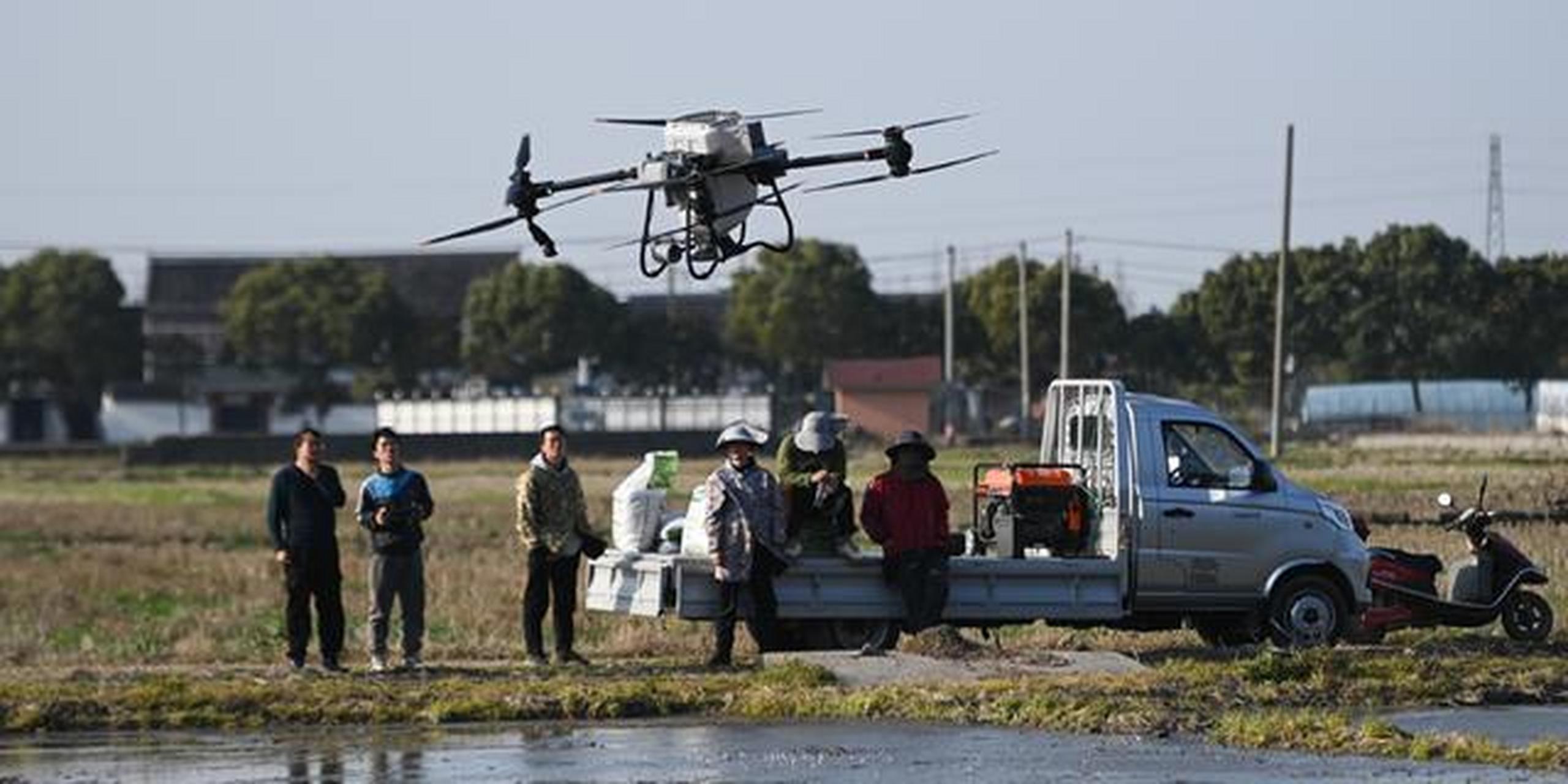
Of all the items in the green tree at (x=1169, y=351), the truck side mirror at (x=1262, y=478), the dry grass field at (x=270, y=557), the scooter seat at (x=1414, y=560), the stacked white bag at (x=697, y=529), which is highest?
the green tree at (x=1169, y=351)

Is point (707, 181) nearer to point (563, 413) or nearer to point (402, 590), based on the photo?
point (402, 590)

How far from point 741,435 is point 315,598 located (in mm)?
2976

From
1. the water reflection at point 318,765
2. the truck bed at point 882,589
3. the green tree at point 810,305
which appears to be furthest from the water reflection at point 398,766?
the green tree at point 810,305

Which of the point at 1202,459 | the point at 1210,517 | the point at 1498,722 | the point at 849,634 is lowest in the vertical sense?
the point at 1498,722

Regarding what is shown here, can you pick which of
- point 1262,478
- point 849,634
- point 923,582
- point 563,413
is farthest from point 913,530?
point 563,413

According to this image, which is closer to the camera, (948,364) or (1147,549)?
(1147,549)

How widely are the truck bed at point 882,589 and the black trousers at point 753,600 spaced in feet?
0.29

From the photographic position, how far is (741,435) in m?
20.3

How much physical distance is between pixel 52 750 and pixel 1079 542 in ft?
24.8

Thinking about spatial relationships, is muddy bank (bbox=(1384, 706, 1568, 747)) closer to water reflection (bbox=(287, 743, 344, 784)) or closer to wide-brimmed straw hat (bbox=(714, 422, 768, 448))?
wide-brimmed straw hat (bbox=(714, 422, 768, 448))

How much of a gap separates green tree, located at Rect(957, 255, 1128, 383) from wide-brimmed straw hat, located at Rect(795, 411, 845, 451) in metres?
67.9

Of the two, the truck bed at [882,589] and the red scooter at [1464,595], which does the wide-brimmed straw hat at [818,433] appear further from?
the red scooter at [1464,595]

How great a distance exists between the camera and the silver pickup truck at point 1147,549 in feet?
68.2

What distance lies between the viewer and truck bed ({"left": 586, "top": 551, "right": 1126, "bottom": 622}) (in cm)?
2052
